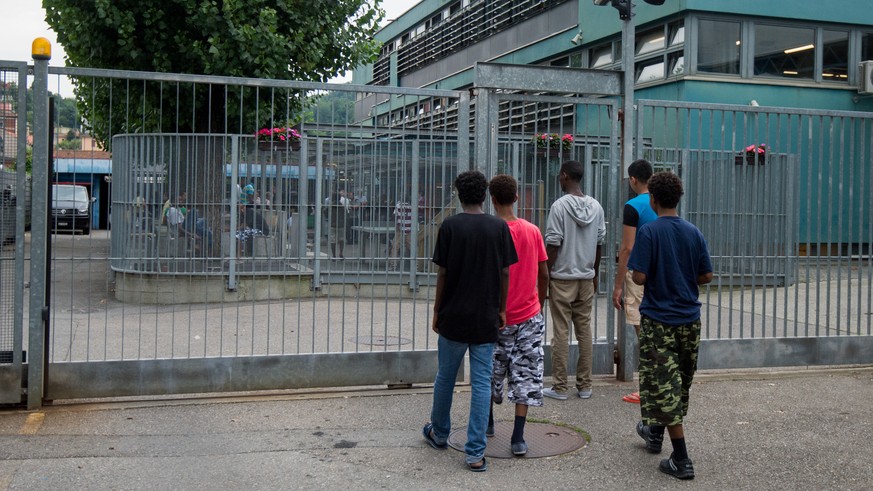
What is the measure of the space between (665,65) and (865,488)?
1703cm

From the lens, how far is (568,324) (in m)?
7.02

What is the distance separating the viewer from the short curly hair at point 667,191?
17.3 feet

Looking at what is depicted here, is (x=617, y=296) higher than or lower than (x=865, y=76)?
lower

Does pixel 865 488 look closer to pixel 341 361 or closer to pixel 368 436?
pixel 368 436

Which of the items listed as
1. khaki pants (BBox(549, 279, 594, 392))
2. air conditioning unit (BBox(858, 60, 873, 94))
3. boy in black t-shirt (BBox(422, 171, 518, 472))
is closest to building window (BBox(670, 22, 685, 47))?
air conditioning unit (BBox(858, 60, 873, 94))

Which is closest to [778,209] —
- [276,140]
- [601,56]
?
[276,140]

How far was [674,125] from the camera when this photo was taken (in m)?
8.07

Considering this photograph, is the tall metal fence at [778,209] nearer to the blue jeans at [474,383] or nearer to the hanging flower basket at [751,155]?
the hanging flower basket at [751,155]

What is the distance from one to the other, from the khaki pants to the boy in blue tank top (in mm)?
1613

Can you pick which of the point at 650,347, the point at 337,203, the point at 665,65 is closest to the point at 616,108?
the point at 337,203

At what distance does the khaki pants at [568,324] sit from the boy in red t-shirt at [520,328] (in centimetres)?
128

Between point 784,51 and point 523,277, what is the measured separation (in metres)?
18.0

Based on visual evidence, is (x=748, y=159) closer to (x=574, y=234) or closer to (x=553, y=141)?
(x=553, y=141)

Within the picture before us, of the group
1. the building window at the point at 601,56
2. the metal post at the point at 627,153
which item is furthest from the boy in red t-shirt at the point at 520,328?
the building window at the point at 601,56
